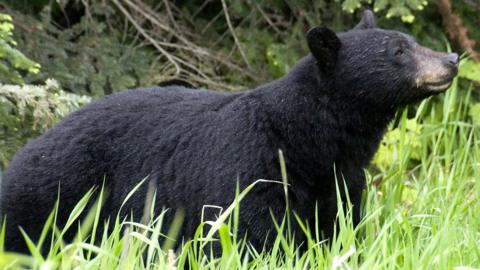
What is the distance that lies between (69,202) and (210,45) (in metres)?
2.66

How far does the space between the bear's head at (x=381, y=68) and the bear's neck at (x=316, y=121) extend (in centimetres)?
5

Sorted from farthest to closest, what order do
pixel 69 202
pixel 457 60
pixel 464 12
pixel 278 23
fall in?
pixel 278 23
pixel 464 12
pixel 69 202
pixel 457 60

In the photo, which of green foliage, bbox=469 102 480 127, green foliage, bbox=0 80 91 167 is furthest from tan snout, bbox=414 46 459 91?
green foliage, bbox=0 80 91 167

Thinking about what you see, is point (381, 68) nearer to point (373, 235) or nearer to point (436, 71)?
point (436, 71)

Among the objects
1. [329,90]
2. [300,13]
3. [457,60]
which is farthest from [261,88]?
[300,13]

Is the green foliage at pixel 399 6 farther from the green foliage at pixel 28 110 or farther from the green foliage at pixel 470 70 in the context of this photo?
the green foliage at pixel 28 110

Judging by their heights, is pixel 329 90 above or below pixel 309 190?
above

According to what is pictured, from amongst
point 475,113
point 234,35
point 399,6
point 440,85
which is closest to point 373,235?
point 440,85

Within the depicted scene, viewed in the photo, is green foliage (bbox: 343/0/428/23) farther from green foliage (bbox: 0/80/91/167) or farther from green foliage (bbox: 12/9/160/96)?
green foliage (bbox: 0/80/91/167)

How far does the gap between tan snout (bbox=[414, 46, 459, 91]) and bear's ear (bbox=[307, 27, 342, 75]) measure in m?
0.42

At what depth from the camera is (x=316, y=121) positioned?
4488 millimetres

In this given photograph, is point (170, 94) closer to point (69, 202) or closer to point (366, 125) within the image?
point (69, 202)

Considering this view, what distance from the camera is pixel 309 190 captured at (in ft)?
14.6

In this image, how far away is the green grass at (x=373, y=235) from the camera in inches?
130
